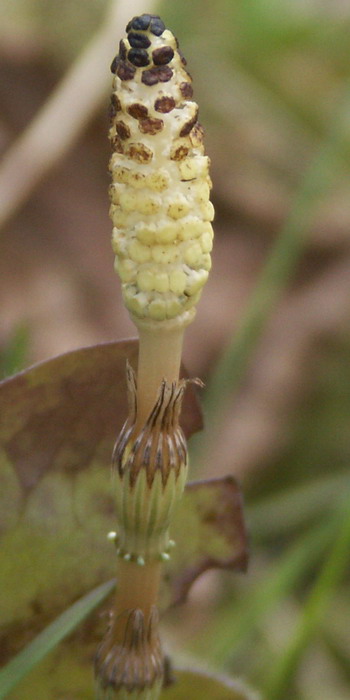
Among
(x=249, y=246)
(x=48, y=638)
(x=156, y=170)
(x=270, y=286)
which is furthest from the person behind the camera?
(x=249, y=246)

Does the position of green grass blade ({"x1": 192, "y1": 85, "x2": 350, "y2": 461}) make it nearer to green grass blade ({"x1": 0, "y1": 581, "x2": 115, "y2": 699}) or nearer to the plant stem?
green grass blade ({"x1": 0, "y1": 581, "x2": 115, "y2": 699})

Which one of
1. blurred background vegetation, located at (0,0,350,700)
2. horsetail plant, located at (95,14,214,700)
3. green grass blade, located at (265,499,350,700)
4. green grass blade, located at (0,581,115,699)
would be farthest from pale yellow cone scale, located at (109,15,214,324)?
blurred background vegetation, located at (0,0,350,700)

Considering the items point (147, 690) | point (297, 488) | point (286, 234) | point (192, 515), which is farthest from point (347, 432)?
point (147, 690)

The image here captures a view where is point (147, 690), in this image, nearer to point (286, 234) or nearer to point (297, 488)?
point (297, 488)

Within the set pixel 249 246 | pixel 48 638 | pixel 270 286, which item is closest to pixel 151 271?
pixel 48 638

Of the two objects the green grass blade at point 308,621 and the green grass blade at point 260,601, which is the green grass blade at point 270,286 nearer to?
the green grass blade at point 260,601

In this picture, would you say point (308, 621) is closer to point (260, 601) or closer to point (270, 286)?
point (260, 601)
